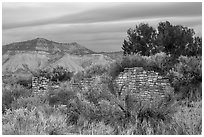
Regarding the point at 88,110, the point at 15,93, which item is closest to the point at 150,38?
the point at 15,93

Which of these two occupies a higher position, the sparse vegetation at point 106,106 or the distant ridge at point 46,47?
the distant ridge at point 46,47

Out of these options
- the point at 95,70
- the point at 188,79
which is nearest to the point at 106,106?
the point at 188,79

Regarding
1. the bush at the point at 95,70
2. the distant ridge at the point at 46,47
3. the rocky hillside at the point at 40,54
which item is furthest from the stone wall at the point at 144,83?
the distant ridge at the point at 46,47

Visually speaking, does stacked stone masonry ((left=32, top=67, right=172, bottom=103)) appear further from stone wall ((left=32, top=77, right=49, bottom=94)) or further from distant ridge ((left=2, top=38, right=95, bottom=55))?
distant ridge ((left=2, top=38, right=95, bottom=55))

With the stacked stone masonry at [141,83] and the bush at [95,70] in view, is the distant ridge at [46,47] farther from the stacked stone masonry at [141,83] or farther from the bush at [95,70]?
the stacked stone masonry at [141,83]

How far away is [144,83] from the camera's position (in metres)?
12.1

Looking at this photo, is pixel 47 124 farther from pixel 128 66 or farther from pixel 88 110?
pixel 128 66

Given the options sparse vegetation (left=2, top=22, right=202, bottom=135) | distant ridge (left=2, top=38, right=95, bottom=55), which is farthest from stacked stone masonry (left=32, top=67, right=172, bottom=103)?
distant ridge (left=2, top=38, right=95, bottom=55)

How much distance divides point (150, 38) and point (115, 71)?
14.3 ft

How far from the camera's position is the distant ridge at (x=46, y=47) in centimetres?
1928

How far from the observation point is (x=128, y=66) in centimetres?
1314

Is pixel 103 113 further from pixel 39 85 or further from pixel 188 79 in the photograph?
pixel 39 85

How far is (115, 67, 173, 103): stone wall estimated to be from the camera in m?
11.7

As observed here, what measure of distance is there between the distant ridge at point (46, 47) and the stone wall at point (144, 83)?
6755 millimetres
